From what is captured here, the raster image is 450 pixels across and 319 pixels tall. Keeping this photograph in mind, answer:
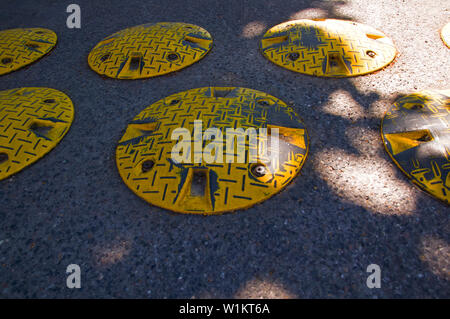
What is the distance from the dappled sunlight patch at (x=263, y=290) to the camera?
178 centimetres

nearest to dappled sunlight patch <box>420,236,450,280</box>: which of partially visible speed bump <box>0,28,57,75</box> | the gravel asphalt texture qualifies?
the gravel asphalt texture

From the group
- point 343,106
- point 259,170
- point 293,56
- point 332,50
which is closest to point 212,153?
point 259,170

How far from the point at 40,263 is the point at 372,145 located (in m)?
2.84

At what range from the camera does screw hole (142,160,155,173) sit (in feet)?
8.03

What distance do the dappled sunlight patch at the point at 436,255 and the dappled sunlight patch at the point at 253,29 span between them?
3.41 m

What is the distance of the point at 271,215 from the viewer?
7.14 feet

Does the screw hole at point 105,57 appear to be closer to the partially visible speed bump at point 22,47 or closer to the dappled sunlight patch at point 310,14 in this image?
the partially visible speed bump at point 22,47

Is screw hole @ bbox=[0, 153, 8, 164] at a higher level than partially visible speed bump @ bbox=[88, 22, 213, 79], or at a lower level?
lower

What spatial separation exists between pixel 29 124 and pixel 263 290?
270 centimetres

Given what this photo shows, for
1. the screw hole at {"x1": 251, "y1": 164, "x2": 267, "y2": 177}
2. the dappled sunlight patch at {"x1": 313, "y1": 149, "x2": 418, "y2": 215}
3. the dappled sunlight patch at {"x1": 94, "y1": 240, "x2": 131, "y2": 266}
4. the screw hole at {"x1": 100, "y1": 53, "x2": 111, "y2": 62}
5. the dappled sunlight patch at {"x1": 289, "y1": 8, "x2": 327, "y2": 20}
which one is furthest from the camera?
the dappled sunlight patch at {"x1": 289, "y1": 8, "x2": 327, "y2": 20}

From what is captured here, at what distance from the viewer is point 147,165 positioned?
247cm

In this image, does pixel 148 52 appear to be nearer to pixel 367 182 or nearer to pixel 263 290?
pixel 367 182

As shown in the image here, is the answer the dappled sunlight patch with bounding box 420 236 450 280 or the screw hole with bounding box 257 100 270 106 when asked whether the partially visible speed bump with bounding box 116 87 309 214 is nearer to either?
the screw hole with bounding box 257 100 270 106
